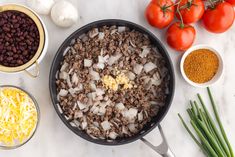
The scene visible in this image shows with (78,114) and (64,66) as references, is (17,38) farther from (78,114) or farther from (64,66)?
(78,114)

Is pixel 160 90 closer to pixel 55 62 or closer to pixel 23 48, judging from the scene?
pixel 55 62

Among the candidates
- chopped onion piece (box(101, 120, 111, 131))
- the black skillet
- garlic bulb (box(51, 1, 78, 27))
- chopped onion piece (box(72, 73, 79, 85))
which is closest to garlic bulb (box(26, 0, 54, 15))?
garlic bulb (box(51, 1, 78, 27))

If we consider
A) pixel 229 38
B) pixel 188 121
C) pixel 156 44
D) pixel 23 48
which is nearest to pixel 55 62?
pixel 23 48

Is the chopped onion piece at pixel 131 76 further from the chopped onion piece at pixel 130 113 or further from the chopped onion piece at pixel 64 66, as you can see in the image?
the chopped onion piece at pixel 64 66

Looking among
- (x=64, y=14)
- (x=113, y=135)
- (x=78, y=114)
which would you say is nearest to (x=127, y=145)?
(x=113, y=135)

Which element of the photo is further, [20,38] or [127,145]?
[127,145]

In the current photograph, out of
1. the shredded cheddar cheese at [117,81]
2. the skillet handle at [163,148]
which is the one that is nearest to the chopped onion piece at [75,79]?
the shredded cheddar cheese at [117,81]
